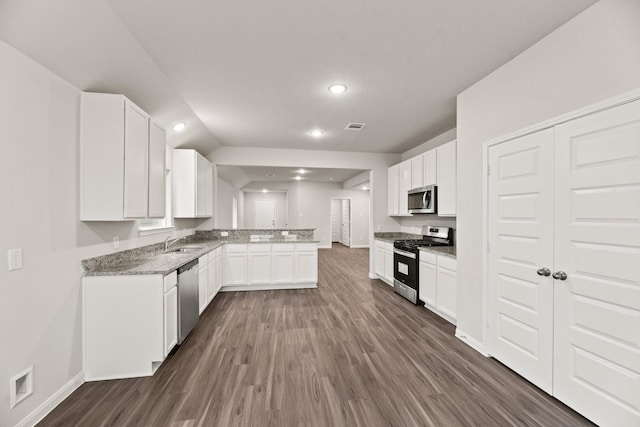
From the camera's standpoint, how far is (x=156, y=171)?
2.67m

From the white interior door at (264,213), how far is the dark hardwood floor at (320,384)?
8176 mm

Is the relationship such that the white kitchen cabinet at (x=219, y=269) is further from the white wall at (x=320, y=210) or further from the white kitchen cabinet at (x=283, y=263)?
the white wall at (x=320, y=210)

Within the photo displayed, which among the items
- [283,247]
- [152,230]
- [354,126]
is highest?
[354,126]

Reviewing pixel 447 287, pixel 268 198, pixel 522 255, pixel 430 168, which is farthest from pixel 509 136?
pixel 268 198

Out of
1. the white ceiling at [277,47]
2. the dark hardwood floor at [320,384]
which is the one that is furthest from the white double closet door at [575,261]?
the white ceiling at [277,47]

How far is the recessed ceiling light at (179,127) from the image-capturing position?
11.0 ft

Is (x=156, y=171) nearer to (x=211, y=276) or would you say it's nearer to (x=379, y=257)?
(x=211, y=276)

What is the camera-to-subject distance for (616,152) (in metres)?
1.54

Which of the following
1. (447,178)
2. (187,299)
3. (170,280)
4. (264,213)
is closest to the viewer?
(170,280)

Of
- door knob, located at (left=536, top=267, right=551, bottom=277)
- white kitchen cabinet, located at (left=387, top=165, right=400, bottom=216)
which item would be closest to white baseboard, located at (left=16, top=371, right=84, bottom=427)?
door knob, located at (left=536, top=267, right=551, bottom=277)

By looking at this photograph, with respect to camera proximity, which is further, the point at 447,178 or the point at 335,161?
the point at 335,161

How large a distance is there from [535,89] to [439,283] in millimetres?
2335

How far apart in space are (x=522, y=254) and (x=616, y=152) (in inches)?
36.4

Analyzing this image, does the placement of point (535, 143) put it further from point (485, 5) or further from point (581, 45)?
point (485, 5)
